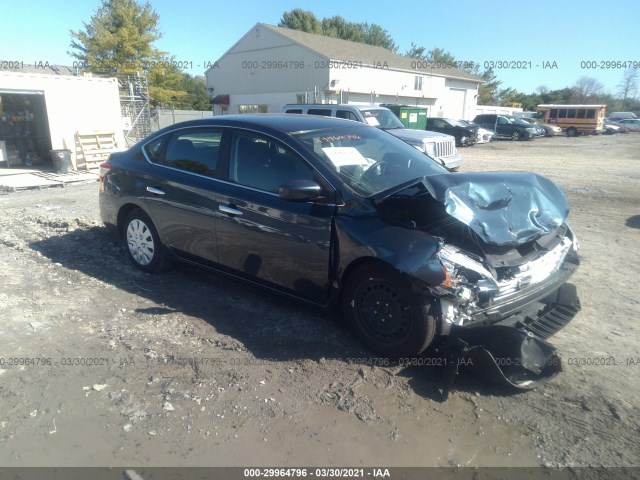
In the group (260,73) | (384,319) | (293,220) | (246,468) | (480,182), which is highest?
(260,73)

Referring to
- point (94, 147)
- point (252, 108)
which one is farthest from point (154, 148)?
point (252, 108)

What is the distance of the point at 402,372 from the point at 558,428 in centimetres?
104

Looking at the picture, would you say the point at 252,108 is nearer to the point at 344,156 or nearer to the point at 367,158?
the point at 367,158

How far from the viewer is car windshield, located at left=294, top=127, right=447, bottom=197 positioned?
386 centimetres

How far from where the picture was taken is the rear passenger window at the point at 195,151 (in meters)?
4.49

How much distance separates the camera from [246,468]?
2.57m

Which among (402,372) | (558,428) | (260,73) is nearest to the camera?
(558,428)

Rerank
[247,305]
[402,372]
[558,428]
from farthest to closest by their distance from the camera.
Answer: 1. [247,305]
2. [402,372]
3. [558,428]

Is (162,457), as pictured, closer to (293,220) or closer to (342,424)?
(342,424)

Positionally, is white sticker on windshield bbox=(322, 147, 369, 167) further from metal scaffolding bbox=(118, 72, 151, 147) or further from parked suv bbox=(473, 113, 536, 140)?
parked suv bbox=(473, 113, 536, 140)

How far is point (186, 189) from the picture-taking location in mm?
4578

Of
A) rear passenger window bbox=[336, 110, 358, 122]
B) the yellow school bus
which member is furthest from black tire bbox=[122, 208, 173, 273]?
the yellow school bus

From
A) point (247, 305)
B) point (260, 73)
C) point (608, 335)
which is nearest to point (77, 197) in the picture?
point (247, 305)

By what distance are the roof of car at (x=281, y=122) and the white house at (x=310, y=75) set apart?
24.8 m
